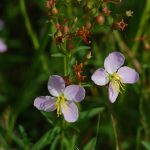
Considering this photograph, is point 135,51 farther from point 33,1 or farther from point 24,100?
point 33,1

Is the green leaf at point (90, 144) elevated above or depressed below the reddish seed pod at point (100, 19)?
below

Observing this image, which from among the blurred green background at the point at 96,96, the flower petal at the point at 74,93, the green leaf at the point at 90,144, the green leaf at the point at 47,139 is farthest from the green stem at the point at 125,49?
the flower petal at the point at 74,93

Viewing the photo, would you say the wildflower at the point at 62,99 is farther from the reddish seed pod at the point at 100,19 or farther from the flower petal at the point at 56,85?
the reddish seed pod at the point at 100,19

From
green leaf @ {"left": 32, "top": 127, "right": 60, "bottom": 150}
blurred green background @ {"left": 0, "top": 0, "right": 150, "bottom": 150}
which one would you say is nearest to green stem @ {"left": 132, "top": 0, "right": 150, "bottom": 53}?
blurred green background @ {"left": 0, "top": 0, "right": 150, "bottom": 150}

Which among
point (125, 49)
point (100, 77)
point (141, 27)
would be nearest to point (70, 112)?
point (100, 77)

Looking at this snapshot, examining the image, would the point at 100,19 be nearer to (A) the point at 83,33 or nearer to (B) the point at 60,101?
(A) the point at 83,33

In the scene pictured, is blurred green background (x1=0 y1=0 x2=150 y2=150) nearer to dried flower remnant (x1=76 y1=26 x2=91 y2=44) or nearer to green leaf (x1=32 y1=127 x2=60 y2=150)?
green leaf (x1=32 y1=127 x2=60 y2=150)

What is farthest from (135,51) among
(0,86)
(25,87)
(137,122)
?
(0,86)
